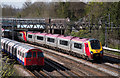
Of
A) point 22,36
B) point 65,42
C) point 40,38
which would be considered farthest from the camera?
point 22,36

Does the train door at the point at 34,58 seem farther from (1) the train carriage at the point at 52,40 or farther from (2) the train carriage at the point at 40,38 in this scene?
(2) the train carriage at the point at 40,38

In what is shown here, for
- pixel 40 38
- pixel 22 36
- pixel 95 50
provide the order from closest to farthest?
pixel 95 50
pixel 40 38
pixel 22 36

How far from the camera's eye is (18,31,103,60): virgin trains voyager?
19.5 m

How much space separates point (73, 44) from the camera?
23141mm

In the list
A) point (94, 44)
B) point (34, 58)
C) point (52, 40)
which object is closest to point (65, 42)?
point (52, 40)

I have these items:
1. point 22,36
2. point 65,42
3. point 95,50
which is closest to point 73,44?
point 65,42

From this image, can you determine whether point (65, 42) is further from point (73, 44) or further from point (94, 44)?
point (94, 44)

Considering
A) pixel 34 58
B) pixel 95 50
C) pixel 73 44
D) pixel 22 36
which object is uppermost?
pixel 22 36

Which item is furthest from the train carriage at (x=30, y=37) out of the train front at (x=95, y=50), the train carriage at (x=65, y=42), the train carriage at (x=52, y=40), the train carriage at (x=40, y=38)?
the train front at (x=95, y=50)

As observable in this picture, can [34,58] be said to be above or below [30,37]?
below

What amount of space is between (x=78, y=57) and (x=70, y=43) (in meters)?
2.27

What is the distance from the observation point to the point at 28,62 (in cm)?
1633

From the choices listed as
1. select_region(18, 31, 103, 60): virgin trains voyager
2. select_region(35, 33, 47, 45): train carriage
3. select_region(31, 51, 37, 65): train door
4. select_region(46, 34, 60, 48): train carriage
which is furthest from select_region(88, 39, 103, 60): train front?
select_region(35, 33, 47, 45): train carriage

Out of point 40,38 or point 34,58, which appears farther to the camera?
point 40,38
